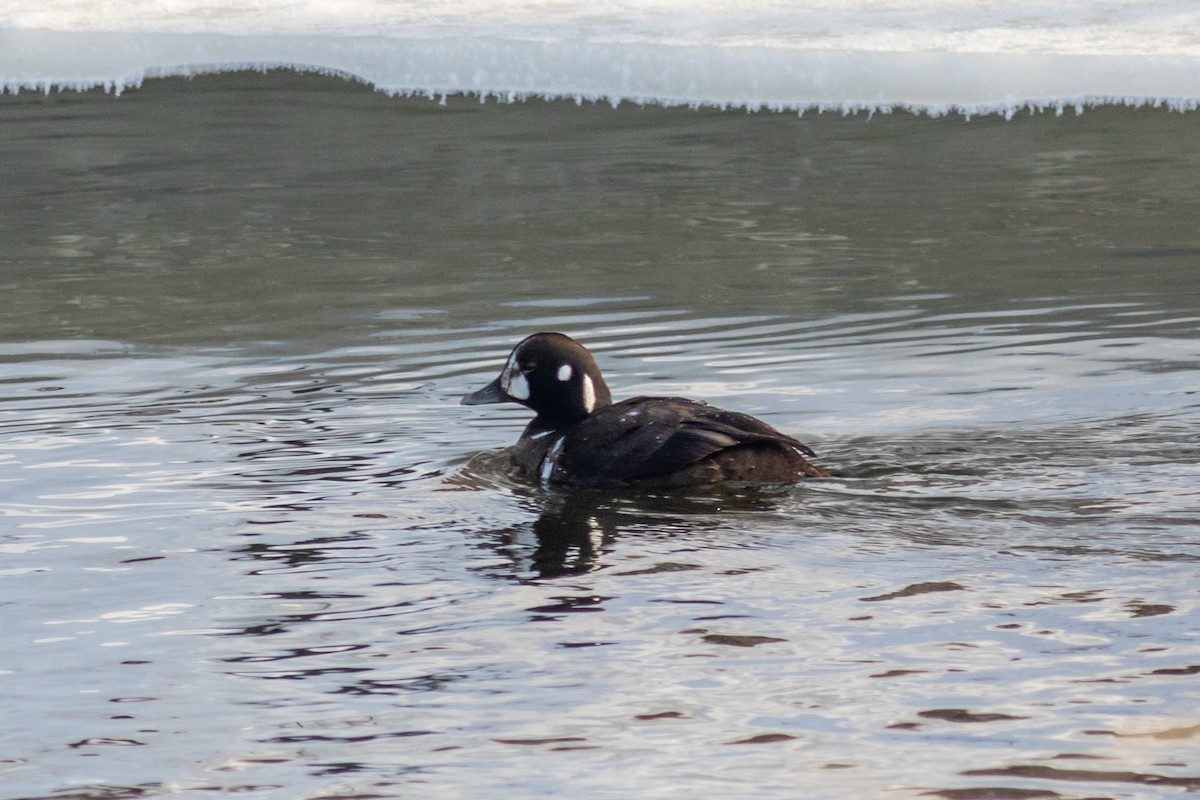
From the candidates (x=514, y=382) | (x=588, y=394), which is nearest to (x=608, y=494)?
(x=588, y=394)

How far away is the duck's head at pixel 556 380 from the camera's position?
6707 millimetres

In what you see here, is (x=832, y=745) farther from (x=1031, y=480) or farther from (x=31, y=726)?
(x=1031, y=480)

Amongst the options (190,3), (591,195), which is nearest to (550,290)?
(591,195)

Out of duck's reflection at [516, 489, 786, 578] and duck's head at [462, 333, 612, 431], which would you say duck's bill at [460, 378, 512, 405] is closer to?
duck's head at [462, 333, 612, 431]

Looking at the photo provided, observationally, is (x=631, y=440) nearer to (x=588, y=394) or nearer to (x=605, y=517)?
(x=605, y=517)

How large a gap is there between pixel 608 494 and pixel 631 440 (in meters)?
Answer: 0.20

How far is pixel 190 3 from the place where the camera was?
14672mm

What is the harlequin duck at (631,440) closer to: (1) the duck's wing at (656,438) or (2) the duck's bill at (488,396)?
(1) the duck's wing at (656,438)

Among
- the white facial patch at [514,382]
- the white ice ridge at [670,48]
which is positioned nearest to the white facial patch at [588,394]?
the white facial patch at [514,382]

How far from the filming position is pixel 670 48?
13016 millimetres

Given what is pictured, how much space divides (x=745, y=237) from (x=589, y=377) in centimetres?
369

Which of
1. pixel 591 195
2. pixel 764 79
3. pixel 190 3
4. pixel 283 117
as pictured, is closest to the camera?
pixel 591 195

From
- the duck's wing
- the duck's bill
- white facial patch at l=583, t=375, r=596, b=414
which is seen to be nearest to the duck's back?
the duck's wing

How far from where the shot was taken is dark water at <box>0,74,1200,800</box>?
12.9 ft
